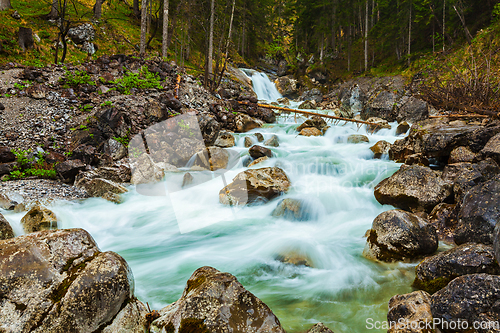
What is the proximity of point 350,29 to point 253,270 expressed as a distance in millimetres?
41084

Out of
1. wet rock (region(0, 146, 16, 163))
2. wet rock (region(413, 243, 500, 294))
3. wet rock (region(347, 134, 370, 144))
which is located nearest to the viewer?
wet rock (region(413, 243, 500, 294))

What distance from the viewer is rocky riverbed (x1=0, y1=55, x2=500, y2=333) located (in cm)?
235

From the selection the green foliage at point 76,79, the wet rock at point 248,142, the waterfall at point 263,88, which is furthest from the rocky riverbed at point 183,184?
the waterfall at point 263,88

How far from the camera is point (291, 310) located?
375cm

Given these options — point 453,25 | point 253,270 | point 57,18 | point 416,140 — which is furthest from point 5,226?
point 453,25

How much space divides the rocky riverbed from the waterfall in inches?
421

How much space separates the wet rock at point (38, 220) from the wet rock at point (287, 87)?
27.9 metres

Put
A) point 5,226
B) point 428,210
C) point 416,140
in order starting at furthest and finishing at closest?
1. point 416,140
2. point 428,210
3. point 5,226

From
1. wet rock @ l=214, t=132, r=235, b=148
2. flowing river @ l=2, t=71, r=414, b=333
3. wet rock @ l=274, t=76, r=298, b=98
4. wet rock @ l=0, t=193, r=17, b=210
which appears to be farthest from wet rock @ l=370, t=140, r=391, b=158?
wet rock @ l=274, t=76, r=298, b=98

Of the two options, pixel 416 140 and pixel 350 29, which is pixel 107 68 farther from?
pixel 350 29

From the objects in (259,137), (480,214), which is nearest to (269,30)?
(259,137)

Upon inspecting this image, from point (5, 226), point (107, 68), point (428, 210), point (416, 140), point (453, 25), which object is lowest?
point (428, 210)

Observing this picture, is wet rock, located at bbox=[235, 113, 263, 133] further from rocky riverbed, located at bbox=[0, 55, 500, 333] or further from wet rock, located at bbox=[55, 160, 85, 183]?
wet rock, located at bbox=[55, 160, 85, 183]

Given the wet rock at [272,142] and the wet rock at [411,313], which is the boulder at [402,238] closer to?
the wet rock at [411,313]
